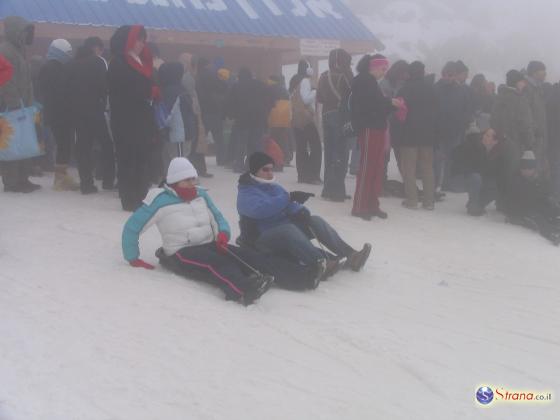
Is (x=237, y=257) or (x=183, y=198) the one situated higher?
(x=183, y=198)

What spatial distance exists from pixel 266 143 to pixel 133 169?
13.7ft

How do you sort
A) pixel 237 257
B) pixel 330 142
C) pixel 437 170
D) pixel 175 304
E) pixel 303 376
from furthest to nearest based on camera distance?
1. pixel 437 170
2. pixel 330 142
3. pixel 237 257
4. pixel 175 304
5. pixel 303 376

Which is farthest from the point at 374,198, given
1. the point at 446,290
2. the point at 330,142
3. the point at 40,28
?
the point at 40,28

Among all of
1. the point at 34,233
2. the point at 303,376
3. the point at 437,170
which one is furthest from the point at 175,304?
the point at 437,170

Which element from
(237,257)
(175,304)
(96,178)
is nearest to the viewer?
(175,304)

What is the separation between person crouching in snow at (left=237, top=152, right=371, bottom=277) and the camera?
6.20 m

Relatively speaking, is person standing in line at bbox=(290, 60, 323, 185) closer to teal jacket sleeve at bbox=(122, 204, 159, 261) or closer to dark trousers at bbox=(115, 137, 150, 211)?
dark trousers at bbox=(115, 137, 150, 211)

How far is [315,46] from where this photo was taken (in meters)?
16.2

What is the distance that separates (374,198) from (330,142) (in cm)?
107

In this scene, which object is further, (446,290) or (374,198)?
(374,198)

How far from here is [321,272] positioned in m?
6.04

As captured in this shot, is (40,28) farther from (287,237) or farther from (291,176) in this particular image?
(287,237)


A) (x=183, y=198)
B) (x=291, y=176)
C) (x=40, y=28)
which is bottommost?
(x=291, y=176)

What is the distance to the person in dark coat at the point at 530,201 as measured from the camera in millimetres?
9096
